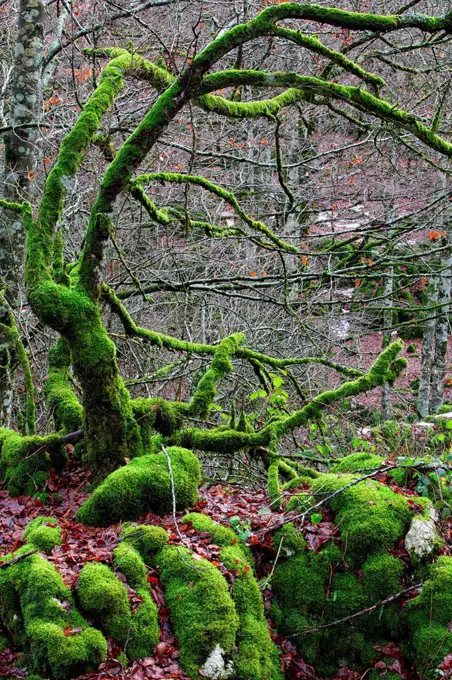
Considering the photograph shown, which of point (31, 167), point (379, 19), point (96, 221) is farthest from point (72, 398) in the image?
point (379, 19)

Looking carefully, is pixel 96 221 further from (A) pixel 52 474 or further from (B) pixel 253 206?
(B) pixel 253 206

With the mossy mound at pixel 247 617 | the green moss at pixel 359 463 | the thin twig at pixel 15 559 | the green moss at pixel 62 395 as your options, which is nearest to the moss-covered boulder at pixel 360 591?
the mossy mound at pixel 247 617

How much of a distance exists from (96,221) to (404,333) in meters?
17.1

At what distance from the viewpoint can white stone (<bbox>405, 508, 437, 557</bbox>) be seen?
172 inches

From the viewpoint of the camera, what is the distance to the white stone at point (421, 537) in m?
4.37

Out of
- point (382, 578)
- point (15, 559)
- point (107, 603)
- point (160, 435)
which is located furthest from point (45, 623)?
point (160, 435)

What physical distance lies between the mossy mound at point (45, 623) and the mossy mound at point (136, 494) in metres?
0.88

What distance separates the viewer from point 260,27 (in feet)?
A: 15.1

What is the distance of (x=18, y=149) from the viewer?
6977 mm

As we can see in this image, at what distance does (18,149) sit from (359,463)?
510 cm

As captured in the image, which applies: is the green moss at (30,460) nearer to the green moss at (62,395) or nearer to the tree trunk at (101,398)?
the green moss at (62,395)

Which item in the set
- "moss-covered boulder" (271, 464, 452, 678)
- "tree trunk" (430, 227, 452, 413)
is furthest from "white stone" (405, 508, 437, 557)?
"tree trunk" (430, 227, 452, 413)

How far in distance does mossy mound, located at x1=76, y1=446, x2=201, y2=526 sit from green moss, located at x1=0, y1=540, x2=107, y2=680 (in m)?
0.92

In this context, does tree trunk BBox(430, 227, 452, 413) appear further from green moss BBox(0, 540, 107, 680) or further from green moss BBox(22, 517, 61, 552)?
green moss BBox(0, 540, 107, 680)
